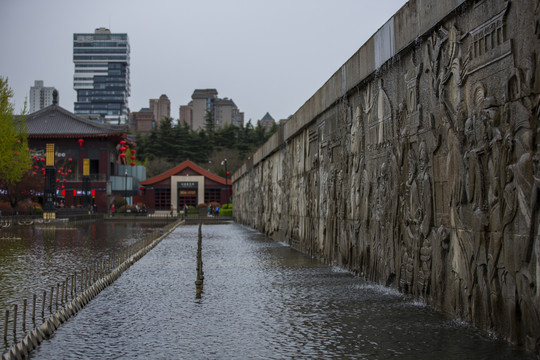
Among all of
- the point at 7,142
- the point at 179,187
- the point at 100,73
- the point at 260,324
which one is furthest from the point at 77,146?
the point at 100,73

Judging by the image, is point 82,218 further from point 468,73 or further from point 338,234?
point 468,73

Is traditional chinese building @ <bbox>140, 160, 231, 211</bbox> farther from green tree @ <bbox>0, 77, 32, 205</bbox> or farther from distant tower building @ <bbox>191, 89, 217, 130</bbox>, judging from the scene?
distant tower building @ <bbox>191, 89, 217, 130</bbox>

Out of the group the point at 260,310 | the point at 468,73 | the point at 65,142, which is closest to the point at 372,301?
the point at 260,310

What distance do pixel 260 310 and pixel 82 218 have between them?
3919 cm

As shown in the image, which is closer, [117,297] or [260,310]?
[260,310]

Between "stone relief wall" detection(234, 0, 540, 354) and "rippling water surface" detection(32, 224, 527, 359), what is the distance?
463 mm

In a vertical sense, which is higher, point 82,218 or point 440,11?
point 440,11

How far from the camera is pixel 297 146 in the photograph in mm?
20156

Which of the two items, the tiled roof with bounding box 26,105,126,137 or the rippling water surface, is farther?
the tiled roof with bounding box 26,105,126,137

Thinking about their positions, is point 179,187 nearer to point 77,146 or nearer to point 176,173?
point 176,173

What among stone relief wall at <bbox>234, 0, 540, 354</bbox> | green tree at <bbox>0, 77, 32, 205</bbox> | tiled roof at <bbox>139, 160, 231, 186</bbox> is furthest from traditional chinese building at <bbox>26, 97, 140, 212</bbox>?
stone relief wall at <bbox>234, 0, 540, 354</bbox>

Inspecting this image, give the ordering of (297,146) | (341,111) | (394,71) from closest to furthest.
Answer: (394,71)
(341,111)
(297,146)

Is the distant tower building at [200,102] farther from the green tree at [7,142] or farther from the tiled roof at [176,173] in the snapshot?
the green tree at [7,142]

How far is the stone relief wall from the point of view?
19.4 feet
